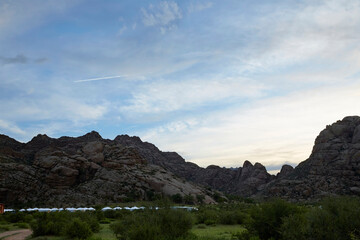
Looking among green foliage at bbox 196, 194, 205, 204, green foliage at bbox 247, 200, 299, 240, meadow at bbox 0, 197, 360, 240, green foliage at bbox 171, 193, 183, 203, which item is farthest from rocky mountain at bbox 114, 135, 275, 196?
green foliage at bbox 247, 200, 299, 240

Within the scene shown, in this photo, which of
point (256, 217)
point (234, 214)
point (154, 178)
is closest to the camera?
point (256, 217)

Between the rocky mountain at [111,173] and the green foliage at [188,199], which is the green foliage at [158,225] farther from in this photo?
the green foliage at [188,199]

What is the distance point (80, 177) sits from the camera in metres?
86.8

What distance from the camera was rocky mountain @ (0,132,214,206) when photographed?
73931 mm

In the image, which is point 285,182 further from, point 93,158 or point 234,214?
point 234,214

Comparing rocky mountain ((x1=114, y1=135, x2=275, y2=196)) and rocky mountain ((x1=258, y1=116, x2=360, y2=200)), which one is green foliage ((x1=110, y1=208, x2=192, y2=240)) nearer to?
rocky mountain ((x1=258, y1=116, x2=360, y2=200))

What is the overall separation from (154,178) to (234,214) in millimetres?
64810

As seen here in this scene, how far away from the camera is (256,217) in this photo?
15648 millimetres

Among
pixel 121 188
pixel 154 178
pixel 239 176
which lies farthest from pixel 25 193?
pixel 239 176

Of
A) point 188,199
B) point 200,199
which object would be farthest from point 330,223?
point 200,199

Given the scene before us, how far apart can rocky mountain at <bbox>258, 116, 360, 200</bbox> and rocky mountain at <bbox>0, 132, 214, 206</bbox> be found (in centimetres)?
2965

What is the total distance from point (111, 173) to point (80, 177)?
8476 millimetres

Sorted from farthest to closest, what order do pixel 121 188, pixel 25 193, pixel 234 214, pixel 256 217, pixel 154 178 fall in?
pixel 154 178 → pixel 121 188 → pixel 25 193 → pixel 234 214 → pixel 256 217

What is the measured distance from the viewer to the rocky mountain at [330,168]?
9394 centimetres
